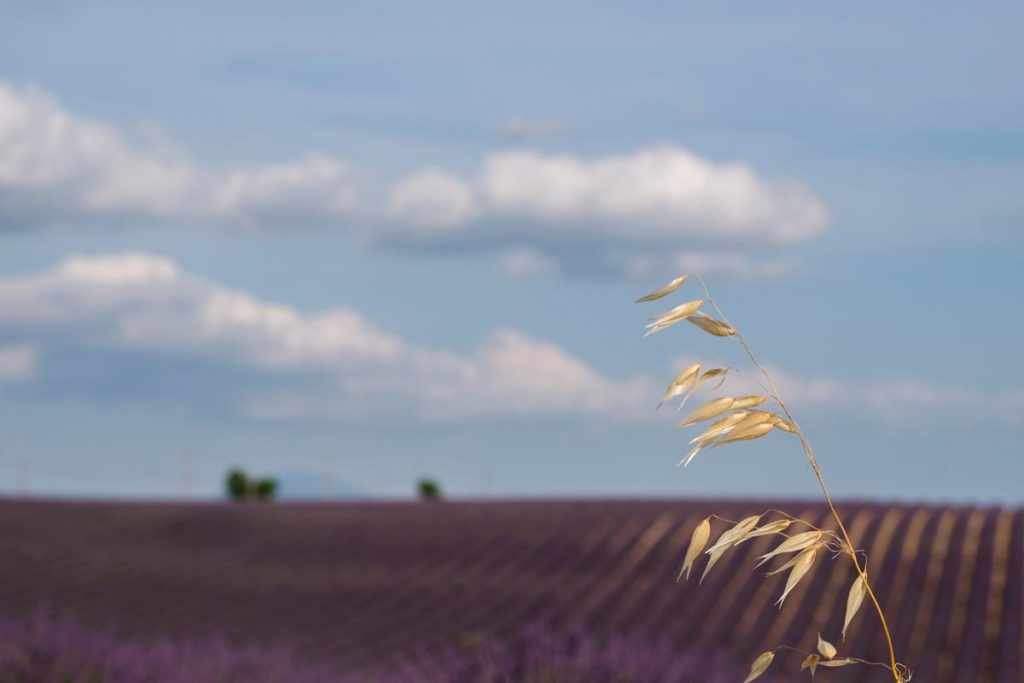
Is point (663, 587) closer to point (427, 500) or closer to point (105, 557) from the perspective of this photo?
point (427, 500)

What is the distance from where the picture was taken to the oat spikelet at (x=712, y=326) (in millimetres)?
3453

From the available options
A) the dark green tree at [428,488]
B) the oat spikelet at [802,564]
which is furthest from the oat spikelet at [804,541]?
the dark green tree at [428,488]

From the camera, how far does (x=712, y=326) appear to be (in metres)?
3.47

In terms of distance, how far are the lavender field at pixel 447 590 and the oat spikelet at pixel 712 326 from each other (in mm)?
8442

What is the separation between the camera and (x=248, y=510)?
2950 centimetres

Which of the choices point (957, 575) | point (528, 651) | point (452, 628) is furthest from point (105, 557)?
point (528, 651)

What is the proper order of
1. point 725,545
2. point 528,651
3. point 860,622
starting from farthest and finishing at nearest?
point 860,622 → point 528,651 → point 725,545

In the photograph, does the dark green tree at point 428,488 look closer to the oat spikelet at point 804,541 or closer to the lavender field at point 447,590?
the lavender field at point 447,590

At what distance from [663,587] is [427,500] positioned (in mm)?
9067

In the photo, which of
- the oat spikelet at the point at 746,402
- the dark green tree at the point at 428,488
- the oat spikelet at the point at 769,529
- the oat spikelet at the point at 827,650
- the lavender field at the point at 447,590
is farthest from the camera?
the dark green tree at the point at 428,488

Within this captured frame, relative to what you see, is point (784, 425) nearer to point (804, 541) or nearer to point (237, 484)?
point (804, 541)

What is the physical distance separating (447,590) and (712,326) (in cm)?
1905

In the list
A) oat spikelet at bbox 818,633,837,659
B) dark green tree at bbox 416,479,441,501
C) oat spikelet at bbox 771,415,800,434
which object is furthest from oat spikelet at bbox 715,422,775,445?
dark green tree at bbox 416,479,441,501

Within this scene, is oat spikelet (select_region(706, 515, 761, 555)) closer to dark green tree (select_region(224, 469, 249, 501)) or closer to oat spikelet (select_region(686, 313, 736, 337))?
oat spikelet (select_region(686, 313, 736, 337))
